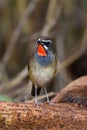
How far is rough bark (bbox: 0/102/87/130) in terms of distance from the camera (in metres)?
4.32

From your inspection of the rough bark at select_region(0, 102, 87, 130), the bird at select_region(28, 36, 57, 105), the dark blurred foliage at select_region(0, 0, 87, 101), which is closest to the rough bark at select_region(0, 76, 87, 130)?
the rough bark at select_region(0, 102, 87, 130)

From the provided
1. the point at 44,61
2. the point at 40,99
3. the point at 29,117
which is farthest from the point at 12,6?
the point at 29,117

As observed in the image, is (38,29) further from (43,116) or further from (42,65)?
(43,116)

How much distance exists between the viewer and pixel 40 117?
4.44 meters

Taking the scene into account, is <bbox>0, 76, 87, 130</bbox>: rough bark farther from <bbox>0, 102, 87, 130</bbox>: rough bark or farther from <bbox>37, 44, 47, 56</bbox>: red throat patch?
<bbox>37, 44, 47, 56</bbox>: red throat patch

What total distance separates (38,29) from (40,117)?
5.02 metres

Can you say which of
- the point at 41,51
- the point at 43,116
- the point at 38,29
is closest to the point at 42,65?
the point at 41,51

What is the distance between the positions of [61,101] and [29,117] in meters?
0.66

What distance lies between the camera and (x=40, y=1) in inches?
372

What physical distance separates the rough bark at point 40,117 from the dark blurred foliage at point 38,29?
4.27m

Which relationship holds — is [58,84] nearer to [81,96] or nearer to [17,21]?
[17,21]

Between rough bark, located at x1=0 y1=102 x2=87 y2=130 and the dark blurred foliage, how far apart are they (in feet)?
14.0

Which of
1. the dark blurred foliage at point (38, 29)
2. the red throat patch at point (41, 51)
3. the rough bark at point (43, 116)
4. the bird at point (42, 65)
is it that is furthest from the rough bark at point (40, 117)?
the dark blurred foliage at point (38, 29)

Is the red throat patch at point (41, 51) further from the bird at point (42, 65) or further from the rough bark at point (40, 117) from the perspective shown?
the rough bark at point (40, 117)
